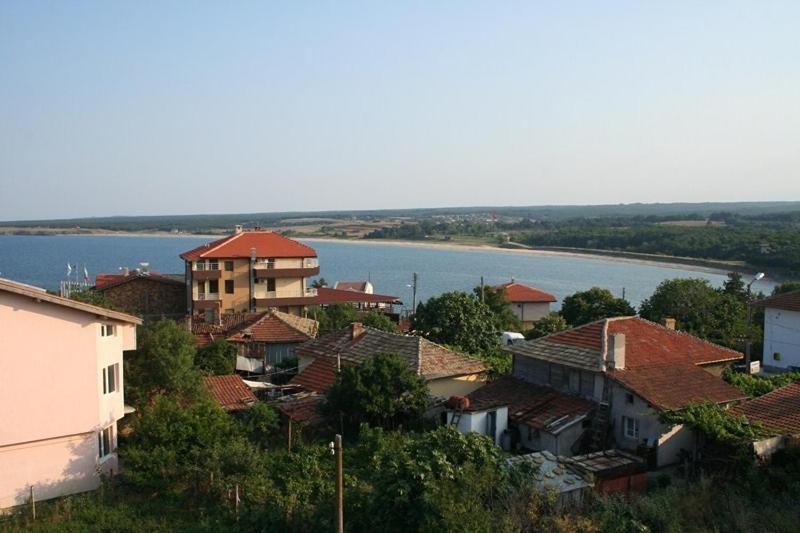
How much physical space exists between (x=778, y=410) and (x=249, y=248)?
127 ft

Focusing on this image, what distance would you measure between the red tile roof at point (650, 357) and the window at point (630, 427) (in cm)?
79

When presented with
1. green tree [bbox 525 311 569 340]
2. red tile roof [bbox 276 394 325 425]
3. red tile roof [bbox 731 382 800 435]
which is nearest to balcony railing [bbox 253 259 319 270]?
green tree [bbox 525 311 569 340]

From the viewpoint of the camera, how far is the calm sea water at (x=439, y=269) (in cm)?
8925

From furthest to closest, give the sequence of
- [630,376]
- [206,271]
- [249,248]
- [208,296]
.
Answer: [249,248]
[208,296]
[206,271]
[630,376]

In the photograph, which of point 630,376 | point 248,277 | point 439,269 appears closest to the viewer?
point 630,376

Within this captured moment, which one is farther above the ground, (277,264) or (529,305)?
(277,264)

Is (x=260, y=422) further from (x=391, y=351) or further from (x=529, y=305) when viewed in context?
(x=529, y=305)

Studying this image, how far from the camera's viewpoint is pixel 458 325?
32.1 meters

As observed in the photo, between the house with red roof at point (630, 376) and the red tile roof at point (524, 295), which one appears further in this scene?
the red tile roof at point (524, 295)

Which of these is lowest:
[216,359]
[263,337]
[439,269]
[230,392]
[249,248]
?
[439,269]

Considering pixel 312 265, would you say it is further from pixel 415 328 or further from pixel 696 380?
pixel 696 380

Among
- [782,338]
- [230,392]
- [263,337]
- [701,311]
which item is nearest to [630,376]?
[230,392]

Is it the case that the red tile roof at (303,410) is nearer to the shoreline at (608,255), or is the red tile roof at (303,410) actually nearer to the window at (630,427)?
the window at (630,427)

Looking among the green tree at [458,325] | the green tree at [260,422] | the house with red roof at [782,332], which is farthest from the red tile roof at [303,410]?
the house with red roof at [782,332]
